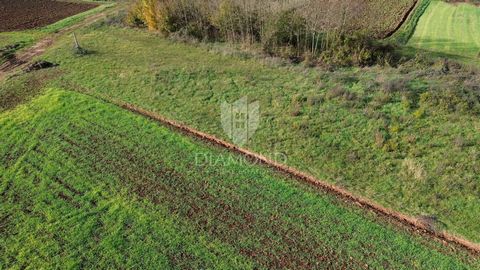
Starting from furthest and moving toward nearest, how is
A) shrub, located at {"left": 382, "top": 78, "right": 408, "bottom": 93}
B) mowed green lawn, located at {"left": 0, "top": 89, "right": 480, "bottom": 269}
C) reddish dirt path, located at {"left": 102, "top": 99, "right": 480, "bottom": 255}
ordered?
1. shrub, located at {"left": 382, "top": 78, "right": 408, "bottom": 93}
2. reddish dirt path, located at {"left": 102, "top": 99, "right": 480, "bottom": 255}
3. mowed green lawn, located at {"left": 0, "top": 89, "right": 480, "bottom": 269}

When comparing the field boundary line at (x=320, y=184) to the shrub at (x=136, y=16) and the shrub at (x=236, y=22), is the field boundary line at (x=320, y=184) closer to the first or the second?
the shrub at (x=236, y=22)

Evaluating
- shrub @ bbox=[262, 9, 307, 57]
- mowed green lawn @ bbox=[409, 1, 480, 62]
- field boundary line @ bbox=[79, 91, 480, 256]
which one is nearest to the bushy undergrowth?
shrub @ bbox=[262, 9, 307, 57]

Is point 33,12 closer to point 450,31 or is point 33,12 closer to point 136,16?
point 136,16

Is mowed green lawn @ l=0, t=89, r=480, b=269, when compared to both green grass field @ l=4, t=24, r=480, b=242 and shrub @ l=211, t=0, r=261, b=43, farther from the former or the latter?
shrub @ l=211, t=0, r=261, b=43

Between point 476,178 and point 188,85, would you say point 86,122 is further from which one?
point 476,178

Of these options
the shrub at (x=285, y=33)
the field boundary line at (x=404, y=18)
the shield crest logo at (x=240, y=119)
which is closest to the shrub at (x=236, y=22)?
the shrub at (x=285, y=33)

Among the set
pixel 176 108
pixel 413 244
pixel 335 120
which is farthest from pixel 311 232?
pixel 176 108
